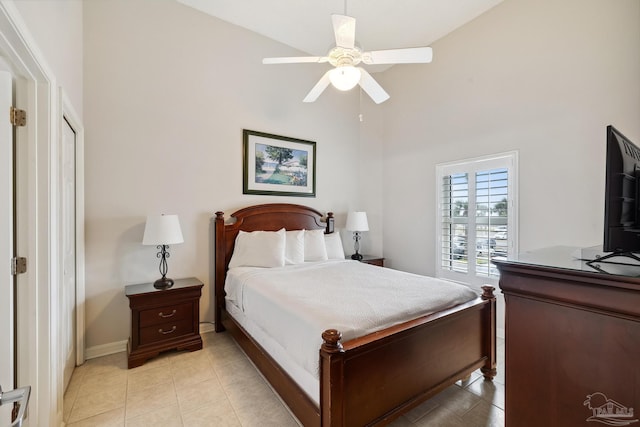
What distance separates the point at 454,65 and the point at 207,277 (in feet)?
12.9

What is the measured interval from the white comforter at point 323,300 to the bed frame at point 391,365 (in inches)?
3.6

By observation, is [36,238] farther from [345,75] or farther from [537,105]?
[537,105]

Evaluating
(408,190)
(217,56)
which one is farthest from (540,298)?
(217,56)

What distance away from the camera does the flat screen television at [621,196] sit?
3.14 ft

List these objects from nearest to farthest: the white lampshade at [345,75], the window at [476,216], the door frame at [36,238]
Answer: the door frame at [36,238] → the white lampshade at [345,75] → the window at [476,216]

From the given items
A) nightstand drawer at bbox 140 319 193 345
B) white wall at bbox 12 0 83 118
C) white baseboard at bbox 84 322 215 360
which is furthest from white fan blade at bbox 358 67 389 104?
white baseboard at bbox 84 322 215 360

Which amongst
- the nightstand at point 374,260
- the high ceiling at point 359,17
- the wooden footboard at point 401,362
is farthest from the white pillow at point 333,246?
the high ceiling at point 359,17

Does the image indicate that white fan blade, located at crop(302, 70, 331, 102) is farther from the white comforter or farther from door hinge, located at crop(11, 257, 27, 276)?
door hinge, located at crop(11, 257, 27, 276)

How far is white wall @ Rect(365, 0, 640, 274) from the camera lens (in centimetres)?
237

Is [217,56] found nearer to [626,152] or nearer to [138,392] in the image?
[138,392]

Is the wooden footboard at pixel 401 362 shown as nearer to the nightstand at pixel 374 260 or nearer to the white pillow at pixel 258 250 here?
the white pillow at pixel 258 250

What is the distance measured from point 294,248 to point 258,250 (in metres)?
0.44

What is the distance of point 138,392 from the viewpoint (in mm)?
2080

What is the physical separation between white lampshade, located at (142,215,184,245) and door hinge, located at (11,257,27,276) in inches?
42.6
